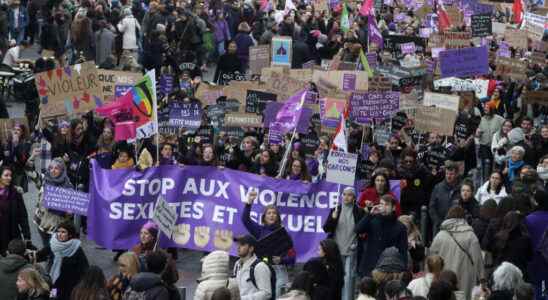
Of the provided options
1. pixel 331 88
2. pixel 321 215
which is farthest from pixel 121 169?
pixel 331 88

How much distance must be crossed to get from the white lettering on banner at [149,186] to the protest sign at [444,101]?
6.16m

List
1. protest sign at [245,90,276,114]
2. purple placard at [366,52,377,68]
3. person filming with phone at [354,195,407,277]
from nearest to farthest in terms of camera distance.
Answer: person filming with phone at [354,195,407,277] < protest sign at [245,90,276,114] < purple placard at [366,52,377,68]

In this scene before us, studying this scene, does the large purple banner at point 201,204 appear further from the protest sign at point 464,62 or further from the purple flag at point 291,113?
the protest sign at point 464,62

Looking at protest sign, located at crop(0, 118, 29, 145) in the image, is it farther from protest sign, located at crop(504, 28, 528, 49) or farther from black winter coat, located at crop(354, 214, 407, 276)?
protest sign, located at crop(504, 28, 528, 49)

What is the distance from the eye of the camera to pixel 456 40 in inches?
1136

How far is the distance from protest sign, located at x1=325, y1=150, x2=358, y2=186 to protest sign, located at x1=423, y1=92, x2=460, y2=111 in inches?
224

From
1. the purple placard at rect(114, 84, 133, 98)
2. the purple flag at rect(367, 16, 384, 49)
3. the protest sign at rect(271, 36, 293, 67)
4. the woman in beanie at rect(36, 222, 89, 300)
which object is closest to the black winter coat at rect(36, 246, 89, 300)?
the woman in beanie at rect(36, 222, 89, 300)

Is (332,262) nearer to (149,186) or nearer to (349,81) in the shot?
(149,186)

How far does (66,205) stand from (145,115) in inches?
97.3

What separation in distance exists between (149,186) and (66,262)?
10.1 ft

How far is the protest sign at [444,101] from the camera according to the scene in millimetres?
22234

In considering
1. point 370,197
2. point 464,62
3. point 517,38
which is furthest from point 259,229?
point 517,38

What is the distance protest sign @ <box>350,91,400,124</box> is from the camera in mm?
21016

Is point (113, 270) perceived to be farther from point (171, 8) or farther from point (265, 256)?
point (171, 8)
